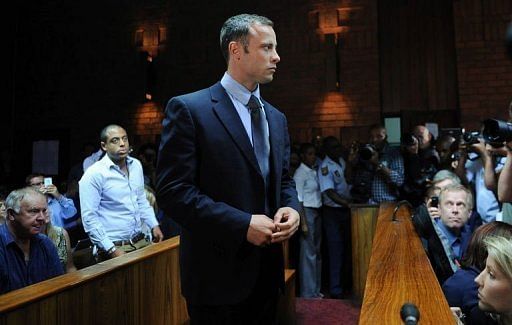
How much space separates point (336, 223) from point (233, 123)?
11.0 ft

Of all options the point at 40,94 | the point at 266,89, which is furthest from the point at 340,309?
the point at 40,94

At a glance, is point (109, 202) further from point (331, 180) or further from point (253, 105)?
point (331, 180)

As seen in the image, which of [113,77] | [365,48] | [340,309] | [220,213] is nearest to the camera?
[220,213]

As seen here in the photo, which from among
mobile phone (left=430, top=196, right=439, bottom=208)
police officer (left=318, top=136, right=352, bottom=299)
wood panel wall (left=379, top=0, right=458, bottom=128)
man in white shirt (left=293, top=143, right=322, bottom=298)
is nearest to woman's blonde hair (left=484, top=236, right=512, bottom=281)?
mobile phone (left=430, top=196, right=439, bottom=208)

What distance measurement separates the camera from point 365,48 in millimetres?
6000

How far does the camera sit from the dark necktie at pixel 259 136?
1.29 meters

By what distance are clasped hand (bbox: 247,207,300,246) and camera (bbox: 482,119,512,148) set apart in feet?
3.18

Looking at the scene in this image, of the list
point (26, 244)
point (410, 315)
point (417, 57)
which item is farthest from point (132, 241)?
point (417, 57)

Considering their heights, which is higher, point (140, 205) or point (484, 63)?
point (484, 63)

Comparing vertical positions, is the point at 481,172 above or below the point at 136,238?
above

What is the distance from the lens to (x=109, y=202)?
9.63 ft

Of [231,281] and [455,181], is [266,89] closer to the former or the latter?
[455,181]

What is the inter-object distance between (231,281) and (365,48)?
535cm

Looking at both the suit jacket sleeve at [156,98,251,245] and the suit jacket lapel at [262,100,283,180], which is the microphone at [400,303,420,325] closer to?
the suit jacket sleeve at [156,98,251,245]
